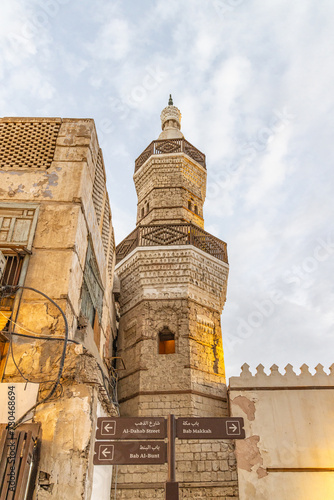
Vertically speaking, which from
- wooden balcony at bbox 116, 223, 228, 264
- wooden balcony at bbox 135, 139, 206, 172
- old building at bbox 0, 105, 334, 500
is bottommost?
old building at bbox 0, 105, 334, 500

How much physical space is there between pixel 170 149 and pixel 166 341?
6.47m

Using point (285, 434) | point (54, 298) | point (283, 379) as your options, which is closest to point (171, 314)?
point (283, 379)

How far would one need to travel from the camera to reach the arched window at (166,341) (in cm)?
944

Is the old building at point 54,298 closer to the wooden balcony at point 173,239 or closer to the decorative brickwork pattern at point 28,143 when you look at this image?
the decorative brickwork pattern at point 28,143

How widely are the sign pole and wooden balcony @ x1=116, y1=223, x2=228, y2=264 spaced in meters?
6.69

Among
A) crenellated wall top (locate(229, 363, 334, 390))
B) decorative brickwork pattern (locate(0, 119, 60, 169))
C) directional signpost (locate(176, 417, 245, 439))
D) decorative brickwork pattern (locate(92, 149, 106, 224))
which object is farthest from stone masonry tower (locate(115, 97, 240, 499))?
directional signpost (locate(176, 417, 245, 439))

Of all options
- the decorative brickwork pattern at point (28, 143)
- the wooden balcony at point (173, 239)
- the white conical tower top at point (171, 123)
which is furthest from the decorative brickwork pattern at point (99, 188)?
the white conical tower top at point (171, 123)

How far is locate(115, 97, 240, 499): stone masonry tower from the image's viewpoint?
838 centimetres

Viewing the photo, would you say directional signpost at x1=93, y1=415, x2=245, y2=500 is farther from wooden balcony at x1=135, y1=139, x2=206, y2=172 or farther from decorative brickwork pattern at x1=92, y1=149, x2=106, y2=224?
wooden balcony at x1=135, y1=139, x2=206, y2=172

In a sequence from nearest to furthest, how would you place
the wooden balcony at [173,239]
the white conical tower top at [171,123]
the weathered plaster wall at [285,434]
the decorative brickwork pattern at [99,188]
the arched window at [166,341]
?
the weathered plaster wall at [285,434]
the decorative brickwork pattern at [99,188]
the arched window at [166,341]
the wooden balcony at [173,239]
the white conical tower top at [171,123]

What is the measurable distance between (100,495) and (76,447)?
219 cm

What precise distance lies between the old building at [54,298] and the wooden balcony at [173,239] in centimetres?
238

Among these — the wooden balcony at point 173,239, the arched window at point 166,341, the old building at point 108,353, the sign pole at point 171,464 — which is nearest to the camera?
the sign pole at point 171,464

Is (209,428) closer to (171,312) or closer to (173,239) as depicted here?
(171,312)
